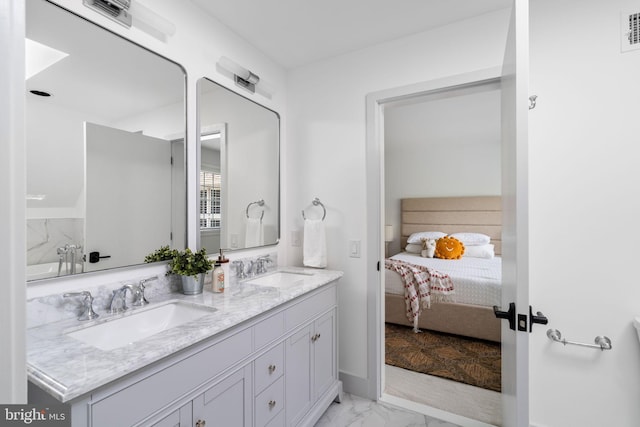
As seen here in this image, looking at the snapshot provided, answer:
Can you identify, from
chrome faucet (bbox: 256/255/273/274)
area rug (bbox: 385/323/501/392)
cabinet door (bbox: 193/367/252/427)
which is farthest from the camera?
area rug (bbox: 385/323/501/392)

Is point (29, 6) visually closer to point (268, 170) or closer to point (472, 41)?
point (268, 170)

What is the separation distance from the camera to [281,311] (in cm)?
151

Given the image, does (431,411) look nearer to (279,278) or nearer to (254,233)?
(279,278)

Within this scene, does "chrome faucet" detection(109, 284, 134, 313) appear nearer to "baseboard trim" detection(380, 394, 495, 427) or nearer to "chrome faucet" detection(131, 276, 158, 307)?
"chrome faucet" detection(131, 276, 158, 307)

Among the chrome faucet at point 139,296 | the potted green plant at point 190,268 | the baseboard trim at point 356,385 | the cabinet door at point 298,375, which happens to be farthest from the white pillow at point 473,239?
the chrome faucet at point 139,296

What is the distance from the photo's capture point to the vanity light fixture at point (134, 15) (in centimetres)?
129

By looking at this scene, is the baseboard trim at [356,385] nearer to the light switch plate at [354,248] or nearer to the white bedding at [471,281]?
the light switch plate at [354,248]

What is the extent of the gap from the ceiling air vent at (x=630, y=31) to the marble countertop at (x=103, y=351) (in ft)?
6.90

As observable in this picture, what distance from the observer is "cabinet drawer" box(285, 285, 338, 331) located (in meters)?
1.60

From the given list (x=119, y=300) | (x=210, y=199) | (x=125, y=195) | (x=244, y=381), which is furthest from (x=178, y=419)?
(x=210, y=199)

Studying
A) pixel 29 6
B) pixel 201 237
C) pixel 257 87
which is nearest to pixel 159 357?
pixel 201 237

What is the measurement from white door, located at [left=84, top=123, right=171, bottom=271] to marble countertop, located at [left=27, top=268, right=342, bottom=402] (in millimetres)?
281

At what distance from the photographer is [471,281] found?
9.83 feet

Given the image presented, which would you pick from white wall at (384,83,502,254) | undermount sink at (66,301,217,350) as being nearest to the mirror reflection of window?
undermount sink at (66,301,217,350)
